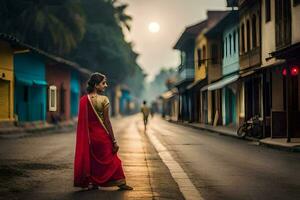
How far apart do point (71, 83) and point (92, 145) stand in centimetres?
3909

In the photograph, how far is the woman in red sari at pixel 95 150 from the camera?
823 cm

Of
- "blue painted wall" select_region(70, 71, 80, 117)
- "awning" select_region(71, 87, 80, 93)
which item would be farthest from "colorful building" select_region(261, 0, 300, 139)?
"blue painted wall" select_region(70, 71, 80, 117)

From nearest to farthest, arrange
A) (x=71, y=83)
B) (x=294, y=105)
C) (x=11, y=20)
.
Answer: (x=294, y=105) < (x=11, y=20) < (x=71, y=83)

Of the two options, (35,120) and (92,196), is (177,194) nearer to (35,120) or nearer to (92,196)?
(92,196)

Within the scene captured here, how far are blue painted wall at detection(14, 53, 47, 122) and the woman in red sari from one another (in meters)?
22.3

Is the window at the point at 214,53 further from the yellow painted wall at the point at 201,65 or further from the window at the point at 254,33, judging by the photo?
the window at the point at 254,33

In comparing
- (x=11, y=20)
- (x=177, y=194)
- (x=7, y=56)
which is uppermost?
(x=11, y=20)

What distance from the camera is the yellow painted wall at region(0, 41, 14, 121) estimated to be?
2798cm

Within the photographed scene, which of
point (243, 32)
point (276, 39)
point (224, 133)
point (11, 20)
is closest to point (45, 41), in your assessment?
point (11, 20)

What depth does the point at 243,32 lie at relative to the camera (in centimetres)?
3080

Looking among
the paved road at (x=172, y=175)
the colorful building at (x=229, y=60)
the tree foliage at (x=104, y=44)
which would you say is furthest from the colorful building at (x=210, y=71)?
the paved road at (x=172, y=175)

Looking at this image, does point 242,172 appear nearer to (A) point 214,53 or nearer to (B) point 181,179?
(B) point 181,179

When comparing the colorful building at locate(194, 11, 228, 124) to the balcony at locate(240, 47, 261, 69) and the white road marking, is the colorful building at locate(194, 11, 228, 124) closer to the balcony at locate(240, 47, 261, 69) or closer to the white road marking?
the balcony at locate(240, 47, 261, 69)

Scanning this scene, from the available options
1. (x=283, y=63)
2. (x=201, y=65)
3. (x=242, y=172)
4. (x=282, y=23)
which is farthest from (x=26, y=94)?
(x=242, y=172)
